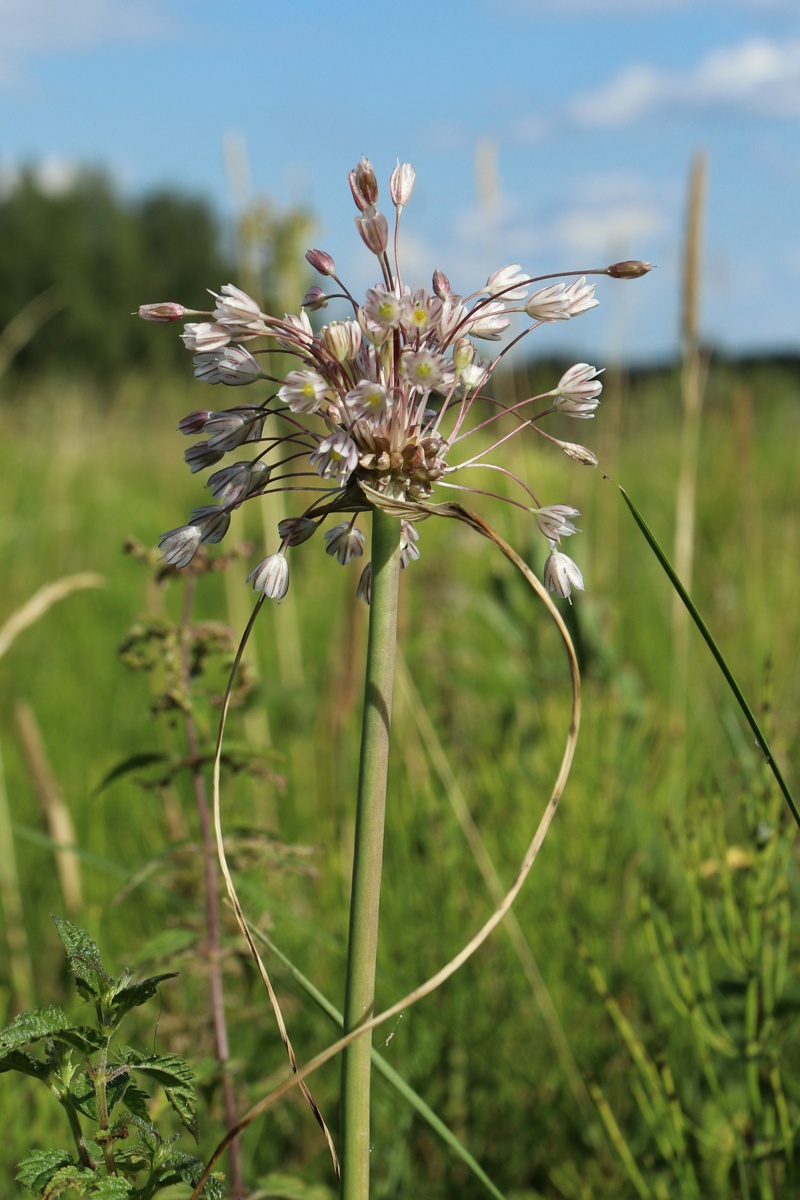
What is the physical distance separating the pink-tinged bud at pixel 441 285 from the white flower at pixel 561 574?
0.18 meters

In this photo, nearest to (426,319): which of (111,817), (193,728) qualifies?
(193,728)

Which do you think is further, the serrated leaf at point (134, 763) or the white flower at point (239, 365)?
the serrated leaf at point (134, 763)

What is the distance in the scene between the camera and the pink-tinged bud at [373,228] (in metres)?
0.68

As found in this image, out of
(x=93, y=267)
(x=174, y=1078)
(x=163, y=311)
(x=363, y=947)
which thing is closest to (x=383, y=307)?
(x=163, y=311)

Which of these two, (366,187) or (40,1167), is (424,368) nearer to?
(366,187)

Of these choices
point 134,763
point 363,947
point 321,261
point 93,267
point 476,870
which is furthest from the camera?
point 93,267

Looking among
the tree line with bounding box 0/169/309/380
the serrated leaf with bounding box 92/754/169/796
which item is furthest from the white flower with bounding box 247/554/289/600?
the tree line with bounding box 0/169/309/380

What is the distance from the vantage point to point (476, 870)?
1.91m

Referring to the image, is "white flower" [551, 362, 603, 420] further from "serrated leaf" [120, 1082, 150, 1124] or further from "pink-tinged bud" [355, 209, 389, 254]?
"serrated leaf" [120, 1082, 150, 1124]

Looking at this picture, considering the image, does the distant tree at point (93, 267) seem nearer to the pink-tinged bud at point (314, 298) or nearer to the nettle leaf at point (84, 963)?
the pink-tinged bud at point (314, 298)

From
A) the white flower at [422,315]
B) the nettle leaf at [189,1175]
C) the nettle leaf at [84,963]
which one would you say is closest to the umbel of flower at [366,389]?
the white flower at [422,315]

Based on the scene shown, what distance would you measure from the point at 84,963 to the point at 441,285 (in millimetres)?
465

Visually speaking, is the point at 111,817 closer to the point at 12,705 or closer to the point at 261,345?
the point at 12,705

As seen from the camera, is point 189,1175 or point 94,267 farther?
point 94,267
